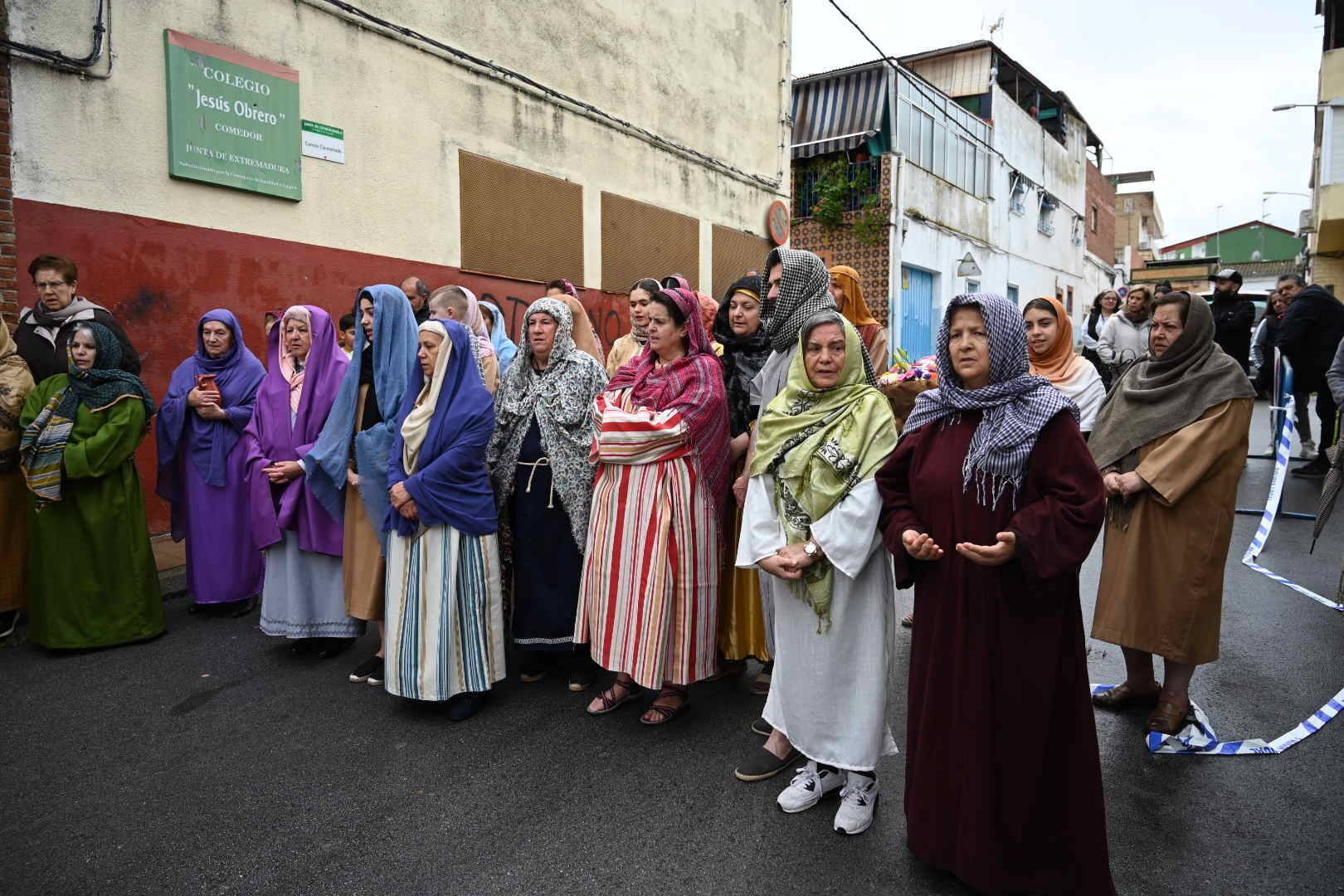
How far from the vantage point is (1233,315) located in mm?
9266

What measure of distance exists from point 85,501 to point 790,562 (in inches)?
159

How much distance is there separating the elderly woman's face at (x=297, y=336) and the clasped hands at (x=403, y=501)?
54.6 inches

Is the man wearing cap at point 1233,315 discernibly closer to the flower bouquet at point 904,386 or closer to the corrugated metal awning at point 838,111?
the flower bouquet at point 904,386

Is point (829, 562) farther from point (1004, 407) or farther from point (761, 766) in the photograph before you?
point (761, 766)

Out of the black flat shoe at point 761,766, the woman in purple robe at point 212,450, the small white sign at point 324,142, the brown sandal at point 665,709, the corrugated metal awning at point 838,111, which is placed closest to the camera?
the black flat shoe at point 761,766

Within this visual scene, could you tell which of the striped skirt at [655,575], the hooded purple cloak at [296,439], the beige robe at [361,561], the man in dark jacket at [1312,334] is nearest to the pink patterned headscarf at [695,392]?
the striped skirt at [655,575]

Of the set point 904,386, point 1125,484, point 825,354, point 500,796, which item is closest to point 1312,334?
point 904,386

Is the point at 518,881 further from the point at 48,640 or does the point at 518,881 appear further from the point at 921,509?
the point at 48,640

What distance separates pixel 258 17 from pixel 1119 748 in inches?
305

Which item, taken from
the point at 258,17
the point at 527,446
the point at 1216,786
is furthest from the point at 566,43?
the point at 1216,786

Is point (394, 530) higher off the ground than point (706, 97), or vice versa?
point (706, 97)

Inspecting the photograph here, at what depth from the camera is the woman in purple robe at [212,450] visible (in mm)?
5000

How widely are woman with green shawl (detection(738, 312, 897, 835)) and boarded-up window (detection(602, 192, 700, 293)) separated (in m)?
7.87

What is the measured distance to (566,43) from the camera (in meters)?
9.66
